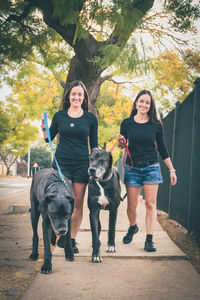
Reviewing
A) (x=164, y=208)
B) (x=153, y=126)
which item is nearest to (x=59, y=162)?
(x=153, y=126)

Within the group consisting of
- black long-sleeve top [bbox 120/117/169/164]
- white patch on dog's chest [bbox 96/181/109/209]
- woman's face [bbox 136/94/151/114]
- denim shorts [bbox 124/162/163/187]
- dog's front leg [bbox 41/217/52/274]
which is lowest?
→ dog's front leg [bbox 41/217/52/274]

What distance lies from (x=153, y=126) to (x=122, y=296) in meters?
2.28

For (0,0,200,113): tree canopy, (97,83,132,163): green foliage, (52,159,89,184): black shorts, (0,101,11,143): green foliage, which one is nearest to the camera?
(52,159,89,184): black shorts

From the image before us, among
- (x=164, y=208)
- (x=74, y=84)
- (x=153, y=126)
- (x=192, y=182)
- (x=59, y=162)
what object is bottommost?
(x=164, y=208)

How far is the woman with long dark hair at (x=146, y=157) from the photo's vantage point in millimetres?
4188

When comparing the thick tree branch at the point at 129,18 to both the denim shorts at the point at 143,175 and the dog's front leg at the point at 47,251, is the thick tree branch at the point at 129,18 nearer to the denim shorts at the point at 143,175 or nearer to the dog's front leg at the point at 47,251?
the denim shorts at the point at 143,175

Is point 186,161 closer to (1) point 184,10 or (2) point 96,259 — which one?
(2) point 96,259

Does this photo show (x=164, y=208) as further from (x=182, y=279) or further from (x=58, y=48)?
(x=58, y=48)

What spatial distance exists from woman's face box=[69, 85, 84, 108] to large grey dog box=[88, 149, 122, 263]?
0.70 meters

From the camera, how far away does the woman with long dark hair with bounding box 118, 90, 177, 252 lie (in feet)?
13.7

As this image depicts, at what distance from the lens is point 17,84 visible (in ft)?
40.3

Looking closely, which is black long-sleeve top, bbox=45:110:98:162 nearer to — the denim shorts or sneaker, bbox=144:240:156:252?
the denim shorts

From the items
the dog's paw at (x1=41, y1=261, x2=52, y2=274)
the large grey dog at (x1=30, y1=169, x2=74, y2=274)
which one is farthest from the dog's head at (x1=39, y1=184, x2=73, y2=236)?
the dog's paw at (x1=41, y1=261, x2=52, y2=274)

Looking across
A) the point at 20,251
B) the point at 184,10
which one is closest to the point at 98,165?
the point at 20,251
